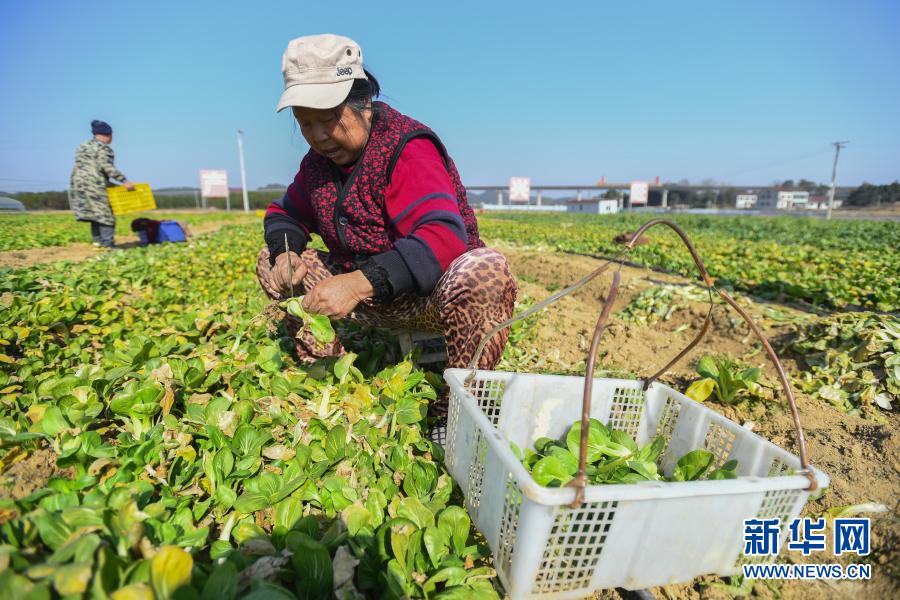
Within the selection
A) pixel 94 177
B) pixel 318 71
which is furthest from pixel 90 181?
pixel 318 71

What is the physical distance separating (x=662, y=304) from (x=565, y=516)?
126 inches

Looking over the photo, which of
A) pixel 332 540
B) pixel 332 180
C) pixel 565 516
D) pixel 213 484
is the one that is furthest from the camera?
pixel 332 180

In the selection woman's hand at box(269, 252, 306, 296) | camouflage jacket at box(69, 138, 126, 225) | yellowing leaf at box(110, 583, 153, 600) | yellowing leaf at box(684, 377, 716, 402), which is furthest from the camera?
camouflage jacket at box(69, 138, 126, 225)

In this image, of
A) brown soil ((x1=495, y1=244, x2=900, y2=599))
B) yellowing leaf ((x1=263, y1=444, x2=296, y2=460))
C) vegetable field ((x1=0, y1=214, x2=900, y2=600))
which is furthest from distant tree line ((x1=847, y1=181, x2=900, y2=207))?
yellowing leaf ((x1=263, y1=444, x2=296, y2=460))

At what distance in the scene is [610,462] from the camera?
1376 mm

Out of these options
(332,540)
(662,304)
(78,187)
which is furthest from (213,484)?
(78,187)

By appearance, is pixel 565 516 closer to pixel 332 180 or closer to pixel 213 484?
pixel 213 484

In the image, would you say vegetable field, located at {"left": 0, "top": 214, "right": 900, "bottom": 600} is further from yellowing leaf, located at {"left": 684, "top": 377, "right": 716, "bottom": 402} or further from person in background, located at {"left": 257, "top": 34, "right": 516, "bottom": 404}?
person in background, located at {"left": 257, "top": 34, "right": 516, "bottom": 404}

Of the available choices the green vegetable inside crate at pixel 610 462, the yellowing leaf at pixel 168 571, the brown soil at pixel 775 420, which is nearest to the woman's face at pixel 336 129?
the green vegetable inside crate at pixel 610 462

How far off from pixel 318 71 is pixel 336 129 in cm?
20

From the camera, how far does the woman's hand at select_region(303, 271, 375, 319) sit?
1.54 m

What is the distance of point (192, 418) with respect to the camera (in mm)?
1494
